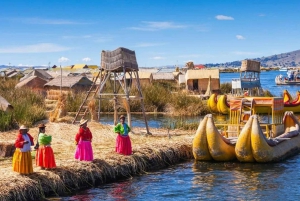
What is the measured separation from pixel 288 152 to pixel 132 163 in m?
5.95

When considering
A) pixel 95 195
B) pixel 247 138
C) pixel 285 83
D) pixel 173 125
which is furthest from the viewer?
pixel 285 83

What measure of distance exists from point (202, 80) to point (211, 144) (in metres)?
31.4

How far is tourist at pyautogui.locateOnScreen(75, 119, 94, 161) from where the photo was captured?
13.1 metres

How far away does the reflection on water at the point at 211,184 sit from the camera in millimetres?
12539

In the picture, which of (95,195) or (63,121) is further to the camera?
(63,121)

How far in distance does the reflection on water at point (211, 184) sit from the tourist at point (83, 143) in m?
0.86

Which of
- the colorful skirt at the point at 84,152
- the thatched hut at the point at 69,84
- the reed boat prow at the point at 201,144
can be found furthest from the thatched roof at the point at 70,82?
the colorful skirt at the point at 84,152

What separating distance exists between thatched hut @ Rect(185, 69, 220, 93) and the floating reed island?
26514mm

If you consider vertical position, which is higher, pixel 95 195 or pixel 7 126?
pixel 7 126

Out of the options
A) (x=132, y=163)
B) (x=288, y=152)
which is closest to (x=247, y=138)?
(x=288, y=152)

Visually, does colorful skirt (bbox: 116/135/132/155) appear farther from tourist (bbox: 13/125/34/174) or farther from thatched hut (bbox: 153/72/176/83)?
thatched hut (bbox: 153/72/176/83)

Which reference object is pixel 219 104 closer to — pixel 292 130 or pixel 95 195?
pixel 292 130

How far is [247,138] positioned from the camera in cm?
1584

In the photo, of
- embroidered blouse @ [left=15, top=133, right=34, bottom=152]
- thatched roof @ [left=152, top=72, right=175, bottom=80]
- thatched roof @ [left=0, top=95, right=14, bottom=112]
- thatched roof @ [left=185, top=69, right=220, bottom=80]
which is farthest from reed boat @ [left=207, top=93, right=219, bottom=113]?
embroidered blouse @ [left=15, top=133, right=34, bottom=152]
